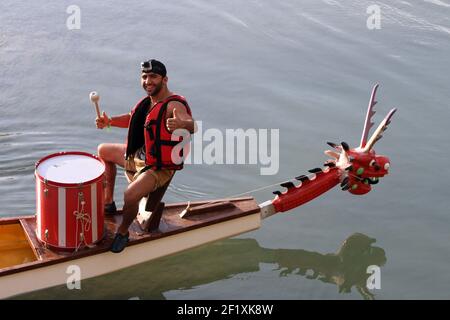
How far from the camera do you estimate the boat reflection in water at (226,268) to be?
780cm

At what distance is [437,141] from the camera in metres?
10.7

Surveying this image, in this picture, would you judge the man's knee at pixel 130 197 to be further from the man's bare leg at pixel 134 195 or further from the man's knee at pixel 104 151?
the man's knee at pixel 104 151

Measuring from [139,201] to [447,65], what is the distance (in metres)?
6.48

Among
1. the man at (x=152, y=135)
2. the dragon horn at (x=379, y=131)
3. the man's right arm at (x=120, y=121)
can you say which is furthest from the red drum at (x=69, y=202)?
the dragon horn at (x=379, y=131)

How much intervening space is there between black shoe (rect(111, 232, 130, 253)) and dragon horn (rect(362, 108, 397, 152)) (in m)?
2.53

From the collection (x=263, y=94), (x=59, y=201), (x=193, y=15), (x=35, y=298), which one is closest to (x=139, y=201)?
(x=59, y=201)

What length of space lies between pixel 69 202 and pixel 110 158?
887 mm

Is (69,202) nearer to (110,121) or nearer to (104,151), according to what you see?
(104,151)

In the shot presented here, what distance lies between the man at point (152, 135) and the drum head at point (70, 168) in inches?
13.8

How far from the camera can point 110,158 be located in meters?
7.95

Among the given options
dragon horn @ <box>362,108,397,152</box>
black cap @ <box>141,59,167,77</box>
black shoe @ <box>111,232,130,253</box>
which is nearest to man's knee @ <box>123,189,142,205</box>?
black shoe @ <box>111,232,130,253</box>

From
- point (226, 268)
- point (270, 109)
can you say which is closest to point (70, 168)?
point (226, 268)

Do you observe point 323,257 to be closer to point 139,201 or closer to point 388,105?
point 139,201
